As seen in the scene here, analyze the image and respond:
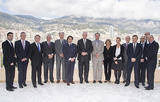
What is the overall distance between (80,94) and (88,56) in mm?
1225

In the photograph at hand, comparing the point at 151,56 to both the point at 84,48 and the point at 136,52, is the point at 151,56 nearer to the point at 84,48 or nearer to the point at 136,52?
the point at 136,52

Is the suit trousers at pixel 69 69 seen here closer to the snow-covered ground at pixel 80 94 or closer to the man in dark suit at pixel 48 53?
the snow-covered ground at pixel 80 94

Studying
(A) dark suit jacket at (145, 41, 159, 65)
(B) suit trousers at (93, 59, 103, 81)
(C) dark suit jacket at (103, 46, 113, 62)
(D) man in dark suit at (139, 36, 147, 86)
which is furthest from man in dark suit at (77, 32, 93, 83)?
(A) dark suit jacket at (145, 41, 159, 65)

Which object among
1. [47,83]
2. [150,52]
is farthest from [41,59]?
[150,52]

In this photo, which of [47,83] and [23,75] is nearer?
[23,75]

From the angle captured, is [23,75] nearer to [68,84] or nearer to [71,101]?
[68,84]

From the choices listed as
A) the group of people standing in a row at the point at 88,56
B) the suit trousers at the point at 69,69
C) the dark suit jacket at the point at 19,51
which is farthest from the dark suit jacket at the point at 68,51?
the dark suit jacket at the point at 19,51

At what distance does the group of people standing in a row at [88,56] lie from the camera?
4469 millimetres

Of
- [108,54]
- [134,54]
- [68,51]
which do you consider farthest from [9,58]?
[134,54]

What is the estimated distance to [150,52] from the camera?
14.5 feet

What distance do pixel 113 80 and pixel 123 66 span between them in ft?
2.35

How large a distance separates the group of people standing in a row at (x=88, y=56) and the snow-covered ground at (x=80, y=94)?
26 centimetres

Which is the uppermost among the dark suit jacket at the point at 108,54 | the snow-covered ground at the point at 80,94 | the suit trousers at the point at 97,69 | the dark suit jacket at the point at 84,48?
the dark suit jacket at the point at 84,48

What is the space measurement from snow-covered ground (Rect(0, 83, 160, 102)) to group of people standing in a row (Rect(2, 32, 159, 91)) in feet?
0.86
